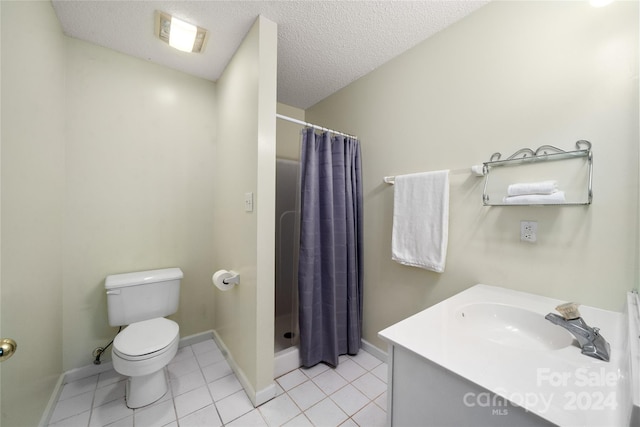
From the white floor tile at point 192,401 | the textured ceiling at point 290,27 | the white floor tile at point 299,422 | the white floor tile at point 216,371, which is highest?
the textured ceiling at point 290,27

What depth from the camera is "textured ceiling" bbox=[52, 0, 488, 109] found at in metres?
1.37

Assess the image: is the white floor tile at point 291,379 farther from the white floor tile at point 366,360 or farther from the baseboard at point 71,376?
the baseboard at point 71,376

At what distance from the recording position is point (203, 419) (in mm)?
1352

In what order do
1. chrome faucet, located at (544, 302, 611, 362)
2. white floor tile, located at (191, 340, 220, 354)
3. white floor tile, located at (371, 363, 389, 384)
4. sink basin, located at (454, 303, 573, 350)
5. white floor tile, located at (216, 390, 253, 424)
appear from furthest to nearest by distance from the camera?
white floor tile, located at (191, 340, 220, 354)
white floor tile, located at (371, 363, 389, 384)
white floor tile, located at (216, 390, 253, 424)
sink basin, located at (454, 303, 573, 350)
chrome faucet, located at (544, 302, 611, 362)

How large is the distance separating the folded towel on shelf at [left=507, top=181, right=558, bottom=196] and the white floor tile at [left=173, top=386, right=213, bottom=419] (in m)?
2.07

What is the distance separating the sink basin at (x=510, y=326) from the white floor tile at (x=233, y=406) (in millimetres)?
1321

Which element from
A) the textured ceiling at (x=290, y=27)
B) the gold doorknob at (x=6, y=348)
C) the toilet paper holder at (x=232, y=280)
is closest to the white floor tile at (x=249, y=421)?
the toilet paper holder at (x=232, y=280)

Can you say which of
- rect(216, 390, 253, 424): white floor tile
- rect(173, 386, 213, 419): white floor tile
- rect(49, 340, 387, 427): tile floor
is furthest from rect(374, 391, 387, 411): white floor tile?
rect(173, 386, 213, 419): white floor tile

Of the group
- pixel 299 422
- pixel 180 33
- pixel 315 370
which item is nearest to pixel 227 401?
pixel 299 422

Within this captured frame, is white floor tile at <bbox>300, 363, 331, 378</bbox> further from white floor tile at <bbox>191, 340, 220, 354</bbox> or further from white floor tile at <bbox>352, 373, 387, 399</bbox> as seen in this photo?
white floor tile at <bbox>191, 340, 220, 354</bbox>

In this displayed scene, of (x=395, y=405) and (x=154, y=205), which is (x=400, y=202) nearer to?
(x=395, y=405)

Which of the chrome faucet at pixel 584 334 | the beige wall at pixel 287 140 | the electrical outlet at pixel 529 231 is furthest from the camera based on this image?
the beige wall at pixel 287 140

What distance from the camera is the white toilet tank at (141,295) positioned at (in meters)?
1.63

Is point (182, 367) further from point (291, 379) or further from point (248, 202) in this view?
point (248, 202)
